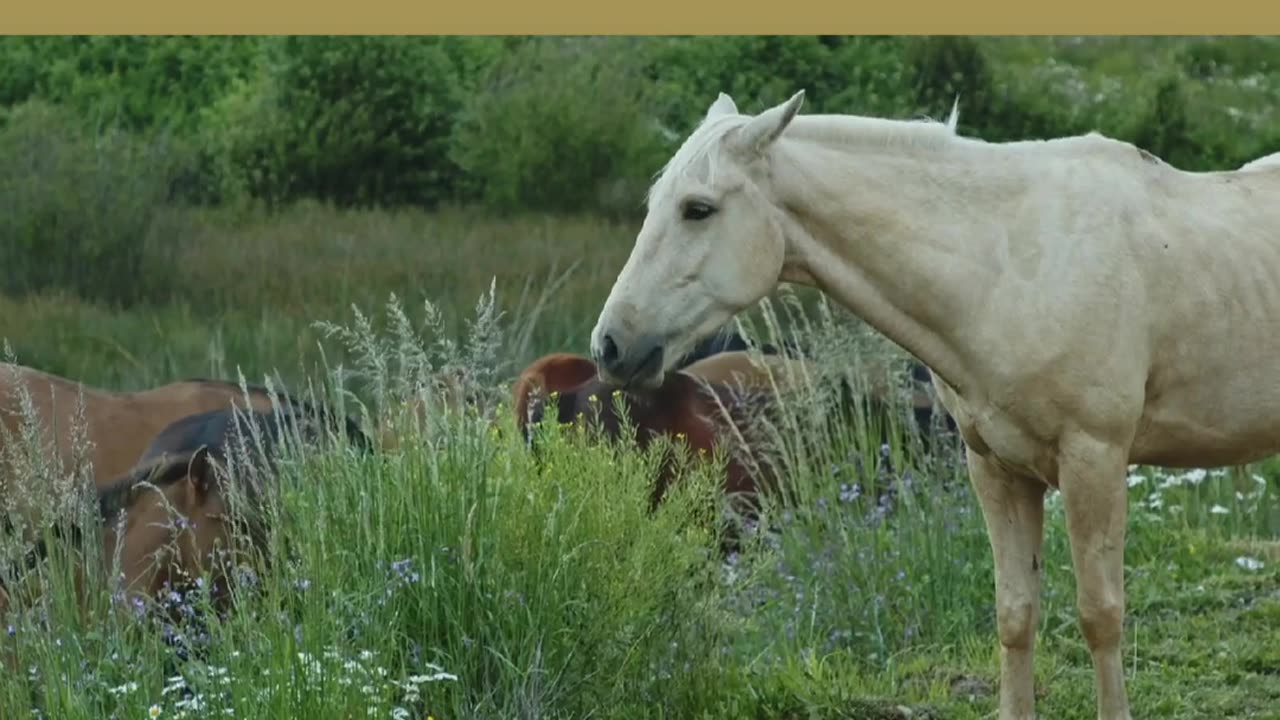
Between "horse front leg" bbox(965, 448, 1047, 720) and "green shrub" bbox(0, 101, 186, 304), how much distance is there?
890 centimetres

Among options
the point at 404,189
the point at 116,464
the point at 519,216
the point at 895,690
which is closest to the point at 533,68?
the point at 404,189

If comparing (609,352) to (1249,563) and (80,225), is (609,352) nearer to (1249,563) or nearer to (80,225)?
(1249,563)

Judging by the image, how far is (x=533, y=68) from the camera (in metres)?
21.0

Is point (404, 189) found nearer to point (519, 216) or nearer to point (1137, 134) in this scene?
point (519, 216)

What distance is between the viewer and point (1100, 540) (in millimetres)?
5301

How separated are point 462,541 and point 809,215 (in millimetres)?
1330

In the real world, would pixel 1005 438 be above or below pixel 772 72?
above

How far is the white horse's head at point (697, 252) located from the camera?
16.8ft

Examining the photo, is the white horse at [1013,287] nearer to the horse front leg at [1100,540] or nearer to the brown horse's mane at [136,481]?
the horse front leg at [1100,540]

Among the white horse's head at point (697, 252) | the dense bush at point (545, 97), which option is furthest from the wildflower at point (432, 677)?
the dense bush at point (545, 97)

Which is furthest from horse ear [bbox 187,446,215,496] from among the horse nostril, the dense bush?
the dense bush

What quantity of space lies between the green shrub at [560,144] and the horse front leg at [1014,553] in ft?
39.8

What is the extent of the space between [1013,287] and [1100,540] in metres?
0.74

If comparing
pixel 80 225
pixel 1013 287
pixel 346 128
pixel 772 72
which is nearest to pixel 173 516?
pixel 1013 287
